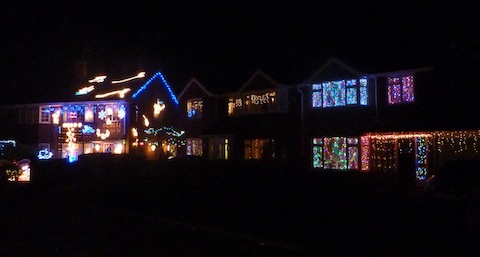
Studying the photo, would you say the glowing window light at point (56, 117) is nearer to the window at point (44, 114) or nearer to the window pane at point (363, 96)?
the window at point (44, 114)

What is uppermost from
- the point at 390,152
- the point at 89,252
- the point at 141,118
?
the point at 141,118

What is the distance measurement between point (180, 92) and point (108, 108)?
5932 mm

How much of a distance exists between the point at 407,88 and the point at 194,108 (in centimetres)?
1641

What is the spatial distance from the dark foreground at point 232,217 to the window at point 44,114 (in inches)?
741

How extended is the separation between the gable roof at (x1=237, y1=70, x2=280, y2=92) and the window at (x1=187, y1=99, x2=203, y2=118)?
16.8 feet

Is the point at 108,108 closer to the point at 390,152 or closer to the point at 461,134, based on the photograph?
the point at 390,152

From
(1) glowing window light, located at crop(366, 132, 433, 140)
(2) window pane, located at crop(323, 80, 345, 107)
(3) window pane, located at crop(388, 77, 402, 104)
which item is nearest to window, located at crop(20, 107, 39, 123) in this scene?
(2) window pane, located at crop(323, 80, 345, 107)

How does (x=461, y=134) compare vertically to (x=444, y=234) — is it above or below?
above

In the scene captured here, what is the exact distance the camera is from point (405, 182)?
65.5ft

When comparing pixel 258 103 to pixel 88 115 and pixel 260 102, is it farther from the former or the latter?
pixel 88 115

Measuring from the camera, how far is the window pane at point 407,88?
2790 centimetres

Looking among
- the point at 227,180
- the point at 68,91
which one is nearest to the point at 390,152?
the point at 227,180

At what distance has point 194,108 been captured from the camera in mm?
39781

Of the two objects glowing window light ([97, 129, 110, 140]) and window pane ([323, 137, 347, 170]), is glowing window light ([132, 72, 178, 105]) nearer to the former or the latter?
glowing window light ([97, 129, 110, 140])
